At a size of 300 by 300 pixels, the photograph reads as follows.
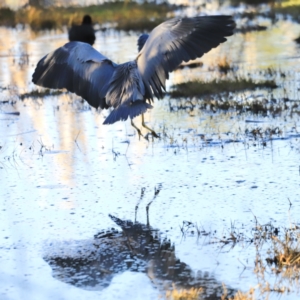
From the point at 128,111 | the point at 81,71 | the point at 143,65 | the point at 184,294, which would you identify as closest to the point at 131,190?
the point at 128,111

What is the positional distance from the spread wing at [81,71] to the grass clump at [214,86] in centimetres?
371

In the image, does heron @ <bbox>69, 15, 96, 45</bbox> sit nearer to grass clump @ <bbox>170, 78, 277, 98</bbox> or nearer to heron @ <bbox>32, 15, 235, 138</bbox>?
grass clump @ <bbox>170, 78, 277, 98</bbox>

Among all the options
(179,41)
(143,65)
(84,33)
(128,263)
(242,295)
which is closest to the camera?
(242,295)

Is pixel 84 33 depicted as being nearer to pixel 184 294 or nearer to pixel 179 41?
pixel 179 41

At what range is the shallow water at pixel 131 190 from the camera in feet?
16.0

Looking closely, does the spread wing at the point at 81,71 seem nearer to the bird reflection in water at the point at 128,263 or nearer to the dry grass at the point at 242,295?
the bird reflection in water at the point at 128,263

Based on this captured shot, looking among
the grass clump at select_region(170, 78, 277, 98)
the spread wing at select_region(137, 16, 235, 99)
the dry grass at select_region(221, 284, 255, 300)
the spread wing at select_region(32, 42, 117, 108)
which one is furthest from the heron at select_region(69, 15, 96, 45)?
the dry grass at select_region(221, 284, 255, 300)

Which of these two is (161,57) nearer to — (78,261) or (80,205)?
(80,205)

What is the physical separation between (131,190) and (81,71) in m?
1.50

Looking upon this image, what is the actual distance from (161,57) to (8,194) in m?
1.70

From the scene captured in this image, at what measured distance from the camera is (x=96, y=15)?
28.3 m

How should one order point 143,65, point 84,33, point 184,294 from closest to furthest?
1. point 184,294
2. point 143,65
3. point 84,33

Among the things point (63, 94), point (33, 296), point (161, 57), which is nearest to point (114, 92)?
point (161, 57)

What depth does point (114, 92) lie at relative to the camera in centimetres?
747
